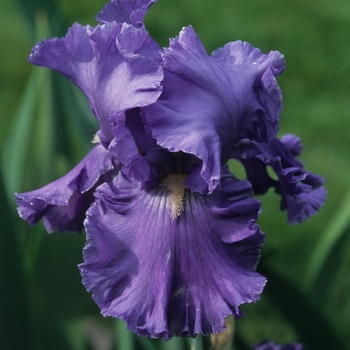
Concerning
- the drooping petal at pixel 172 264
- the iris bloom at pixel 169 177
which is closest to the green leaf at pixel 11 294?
the iris bloom at pixel 169 177

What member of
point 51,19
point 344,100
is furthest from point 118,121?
point 344,100

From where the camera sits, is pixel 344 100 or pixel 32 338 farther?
pixel 344 100

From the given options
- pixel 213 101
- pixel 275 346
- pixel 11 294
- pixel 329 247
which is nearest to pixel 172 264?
pixel 213 101

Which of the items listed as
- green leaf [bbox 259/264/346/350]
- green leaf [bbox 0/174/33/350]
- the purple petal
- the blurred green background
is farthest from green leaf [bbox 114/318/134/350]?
the purple petal

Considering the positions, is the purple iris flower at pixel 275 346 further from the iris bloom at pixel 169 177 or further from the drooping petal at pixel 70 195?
the drooping petal at pixel 70 195

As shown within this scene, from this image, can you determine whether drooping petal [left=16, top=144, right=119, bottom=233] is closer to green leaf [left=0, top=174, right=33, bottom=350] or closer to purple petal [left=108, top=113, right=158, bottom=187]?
purple petal [left=108, top=113, right=158, bottom=187]

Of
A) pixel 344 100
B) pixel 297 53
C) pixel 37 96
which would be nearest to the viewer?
pixel 37 96

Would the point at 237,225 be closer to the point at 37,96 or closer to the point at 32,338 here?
the point at 32,338
